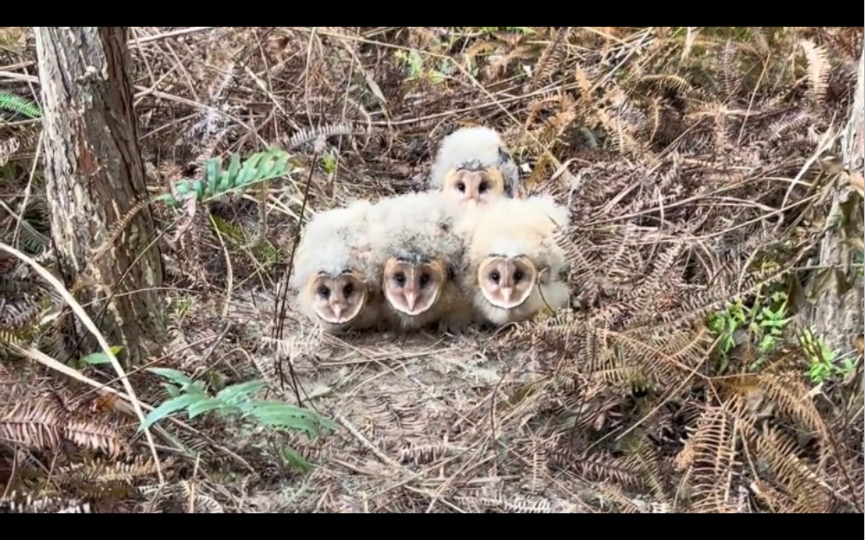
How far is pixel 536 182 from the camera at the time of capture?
1.43 meters

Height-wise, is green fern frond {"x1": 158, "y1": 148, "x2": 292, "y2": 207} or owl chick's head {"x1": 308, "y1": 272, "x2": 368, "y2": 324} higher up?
green fern frond {"x1": 158, "y1": 148, "x2": 292, "y2": 207}

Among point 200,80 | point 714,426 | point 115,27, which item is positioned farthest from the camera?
point 200,80

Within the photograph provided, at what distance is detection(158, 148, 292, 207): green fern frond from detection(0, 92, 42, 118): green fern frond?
0.21 metres

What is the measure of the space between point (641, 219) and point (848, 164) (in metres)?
0.28

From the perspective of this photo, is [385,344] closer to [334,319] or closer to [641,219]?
[334,319]

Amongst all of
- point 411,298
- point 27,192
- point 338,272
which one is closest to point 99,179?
point 27,192

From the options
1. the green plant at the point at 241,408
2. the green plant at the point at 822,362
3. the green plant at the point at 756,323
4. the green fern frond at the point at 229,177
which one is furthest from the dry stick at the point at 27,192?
the green plant at the point at 822,362

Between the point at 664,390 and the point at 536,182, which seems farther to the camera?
the point at 536,182

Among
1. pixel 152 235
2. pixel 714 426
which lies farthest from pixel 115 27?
pixel 714 426

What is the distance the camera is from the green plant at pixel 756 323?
1241mm

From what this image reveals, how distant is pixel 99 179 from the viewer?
130 cm

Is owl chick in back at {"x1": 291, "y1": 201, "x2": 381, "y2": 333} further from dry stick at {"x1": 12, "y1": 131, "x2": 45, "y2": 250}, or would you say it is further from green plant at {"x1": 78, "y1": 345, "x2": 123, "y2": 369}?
dry stick at {"x1": 12, "y1": 131, "x2": 45, "y2": 250}

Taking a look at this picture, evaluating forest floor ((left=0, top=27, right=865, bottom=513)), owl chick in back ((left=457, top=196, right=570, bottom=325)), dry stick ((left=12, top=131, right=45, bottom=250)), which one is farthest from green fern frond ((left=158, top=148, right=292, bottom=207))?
owl chick in back ((left=457, top=196, right=570, bottom=325))

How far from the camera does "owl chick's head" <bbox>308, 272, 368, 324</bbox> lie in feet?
4.65
